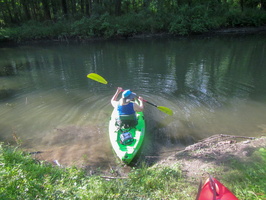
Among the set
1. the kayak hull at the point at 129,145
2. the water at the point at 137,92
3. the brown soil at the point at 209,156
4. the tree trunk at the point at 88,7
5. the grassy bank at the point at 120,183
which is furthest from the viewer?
the tree trunk at the point at 88,7

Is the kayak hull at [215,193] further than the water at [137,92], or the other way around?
the water at [137,92]

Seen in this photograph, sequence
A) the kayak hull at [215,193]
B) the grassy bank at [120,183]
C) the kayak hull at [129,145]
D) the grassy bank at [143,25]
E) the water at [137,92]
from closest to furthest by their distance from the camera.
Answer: the kayak hull at [215,193]
the grassy bank at [120,183]
the kayak hull at [129,145]
the water at [137,92]
the grassy bank at [143,25]

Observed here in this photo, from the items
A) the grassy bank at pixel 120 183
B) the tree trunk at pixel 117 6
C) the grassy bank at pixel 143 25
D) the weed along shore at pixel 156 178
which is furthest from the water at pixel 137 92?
the tree trunk at pixel 117 6

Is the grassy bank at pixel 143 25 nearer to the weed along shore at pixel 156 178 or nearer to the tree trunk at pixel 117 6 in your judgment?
the tree trunk at pixel 117 6

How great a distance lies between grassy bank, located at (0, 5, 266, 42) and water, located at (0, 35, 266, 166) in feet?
24.3

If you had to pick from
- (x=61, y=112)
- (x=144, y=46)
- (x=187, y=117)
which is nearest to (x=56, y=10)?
(x=144, y=46)

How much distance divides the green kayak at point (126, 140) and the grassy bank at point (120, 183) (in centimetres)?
78

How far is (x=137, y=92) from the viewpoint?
7.92 metres

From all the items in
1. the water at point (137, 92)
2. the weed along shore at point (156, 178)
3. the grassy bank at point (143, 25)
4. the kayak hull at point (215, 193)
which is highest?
the grassy bank at point (143, 25)

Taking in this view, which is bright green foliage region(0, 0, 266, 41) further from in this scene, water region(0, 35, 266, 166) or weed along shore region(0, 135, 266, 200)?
weed along shore region(0, 135, 266, 200)

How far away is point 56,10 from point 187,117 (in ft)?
80.1

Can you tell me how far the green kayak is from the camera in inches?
169

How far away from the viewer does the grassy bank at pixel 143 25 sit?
19.9 meters

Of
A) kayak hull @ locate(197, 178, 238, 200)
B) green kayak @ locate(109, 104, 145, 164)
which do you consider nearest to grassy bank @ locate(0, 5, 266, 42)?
Result: green kayak @ locate(109, 104, 145, 164)
